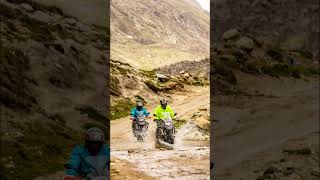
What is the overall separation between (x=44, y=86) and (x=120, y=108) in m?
12.0

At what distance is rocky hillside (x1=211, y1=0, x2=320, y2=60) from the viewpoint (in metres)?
112

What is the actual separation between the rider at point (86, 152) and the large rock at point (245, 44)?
135 feet

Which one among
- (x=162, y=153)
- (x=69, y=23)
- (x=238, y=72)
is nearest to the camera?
(x=162, y=153)

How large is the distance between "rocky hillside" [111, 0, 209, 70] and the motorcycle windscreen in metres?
60.0

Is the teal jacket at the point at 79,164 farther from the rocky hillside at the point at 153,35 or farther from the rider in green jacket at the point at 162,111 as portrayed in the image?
the rocky hillside at the point at 153,35

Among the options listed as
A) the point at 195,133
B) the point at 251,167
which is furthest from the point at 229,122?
the point at 251,167

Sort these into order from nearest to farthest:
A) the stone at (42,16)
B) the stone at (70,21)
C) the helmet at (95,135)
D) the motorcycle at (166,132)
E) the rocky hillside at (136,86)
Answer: the helmet at (95,135)
the motorcycle at (166,132)
the stone at (42,16)
the stone at (70,21)
the rocky hillside at (136,86)

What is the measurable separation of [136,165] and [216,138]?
9.22 metres

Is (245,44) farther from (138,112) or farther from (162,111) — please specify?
(162,111)

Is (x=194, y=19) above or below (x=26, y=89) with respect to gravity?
above

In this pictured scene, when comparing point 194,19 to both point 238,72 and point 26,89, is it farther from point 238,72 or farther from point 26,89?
point 26,89

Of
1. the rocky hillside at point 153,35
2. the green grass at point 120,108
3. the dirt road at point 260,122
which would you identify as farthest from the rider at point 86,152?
the rocky hillside at point 153,35

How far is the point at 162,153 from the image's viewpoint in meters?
21.1

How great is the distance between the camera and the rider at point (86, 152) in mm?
8398
